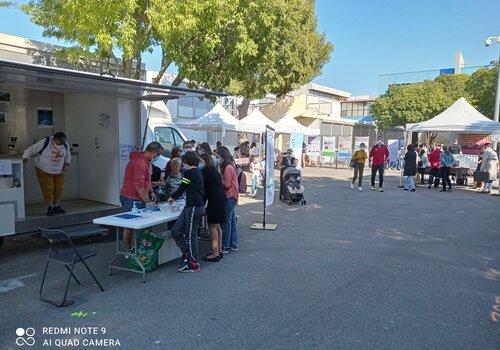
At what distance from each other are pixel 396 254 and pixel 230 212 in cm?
278

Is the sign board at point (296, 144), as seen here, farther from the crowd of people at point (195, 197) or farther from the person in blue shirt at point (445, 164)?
the crowd of people at point (195, 197)

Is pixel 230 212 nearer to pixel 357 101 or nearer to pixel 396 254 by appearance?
pixel 396 254

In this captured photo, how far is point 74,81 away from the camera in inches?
238

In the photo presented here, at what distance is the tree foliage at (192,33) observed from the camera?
9.30 meters

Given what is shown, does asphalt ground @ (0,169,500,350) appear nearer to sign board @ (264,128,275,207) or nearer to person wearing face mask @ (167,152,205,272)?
person wearing face mask @ (167,152,205,272)

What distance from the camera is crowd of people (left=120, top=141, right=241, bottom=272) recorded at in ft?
18.6

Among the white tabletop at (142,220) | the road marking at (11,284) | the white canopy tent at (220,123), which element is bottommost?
the road marking at (11,284)

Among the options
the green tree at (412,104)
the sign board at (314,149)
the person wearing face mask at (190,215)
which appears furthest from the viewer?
the green tree at (412,104)

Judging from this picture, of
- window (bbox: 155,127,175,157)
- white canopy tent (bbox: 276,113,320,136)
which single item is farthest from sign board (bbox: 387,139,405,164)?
window (bbox: 155,127,175,157)

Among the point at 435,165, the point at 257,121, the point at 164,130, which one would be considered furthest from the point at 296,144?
the point at 164,130

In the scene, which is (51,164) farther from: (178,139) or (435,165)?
(435,165)

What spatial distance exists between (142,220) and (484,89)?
114ft

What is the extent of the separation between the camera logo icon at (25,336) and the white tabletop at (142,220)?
1571mm

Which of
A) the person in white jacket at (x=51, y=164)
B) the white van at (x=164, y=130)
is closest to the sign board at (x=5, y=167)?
the person in white jacket at (x=51, y=164)
